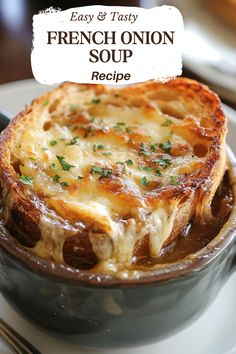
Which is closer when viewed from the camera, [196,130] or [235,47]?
[196,130]

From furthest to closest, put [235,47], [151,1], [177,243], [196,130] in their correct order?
[151,1] → [235,47] → [196,130] → [177,243]

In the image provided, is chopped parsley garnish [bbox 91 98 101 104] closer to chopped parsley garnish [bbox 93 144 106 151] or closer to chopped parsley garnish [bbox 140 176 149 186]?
chopped parsley garnish [bbox 93 144 106 151]

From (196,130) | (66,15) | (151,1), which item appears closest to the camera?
(196,130)

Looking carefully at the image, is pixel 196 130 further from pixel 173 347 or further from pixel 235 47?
pixel 235 47

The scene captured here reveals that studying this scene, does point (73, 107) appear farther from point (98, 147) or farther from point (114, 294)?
point (114, 294)

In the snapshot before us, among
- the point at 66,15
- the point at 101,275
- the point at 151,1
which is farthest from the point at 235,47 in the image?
the point at 101,275

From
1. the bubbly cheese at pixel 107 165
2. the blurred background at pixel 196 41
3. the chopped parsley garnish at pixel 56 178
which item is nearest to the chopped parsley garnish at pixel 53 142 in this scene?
the bubbly cheese at pixel 107 165

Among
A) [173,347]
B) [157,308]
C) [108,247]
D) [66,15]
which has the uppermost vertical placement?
[66,15]
